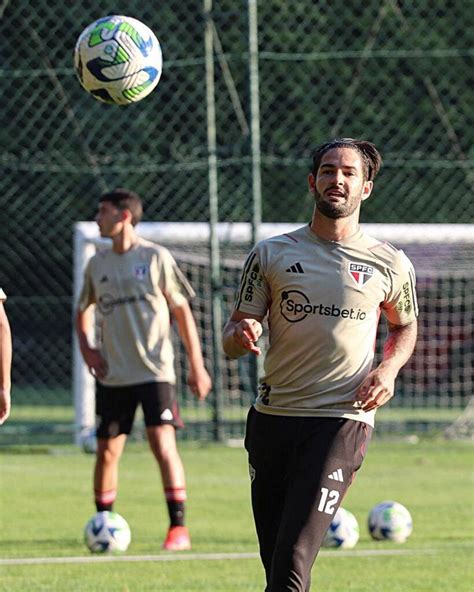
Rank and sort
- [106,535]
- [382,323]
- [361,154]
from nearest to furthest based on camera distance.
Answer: [361,154], [106,535], [382,323]

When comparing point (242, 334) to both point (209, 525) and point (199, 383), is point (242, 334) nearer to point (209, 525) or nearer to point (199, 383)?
point (199, 383)

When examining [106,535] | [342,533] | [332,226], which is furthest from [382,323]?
[332,226]

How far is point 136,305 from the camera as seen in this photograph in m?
9.52

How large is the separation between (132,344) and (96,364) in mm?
262

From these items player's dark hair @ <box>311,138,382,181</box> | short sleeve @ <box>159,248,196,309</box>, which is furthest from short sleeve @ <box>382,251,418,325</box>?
short sleeve @ <box>159,248,196,309</box>

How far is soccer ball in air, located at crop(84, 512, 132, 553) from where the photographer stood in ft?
27.9

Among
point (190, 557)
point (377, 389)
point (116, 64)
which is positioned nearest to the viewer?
point (377, 389)

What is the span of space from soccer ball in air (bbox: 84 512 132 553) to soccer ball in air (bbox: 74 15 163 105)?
7.87ft

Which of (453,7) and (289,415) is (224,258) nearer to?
(453,7)

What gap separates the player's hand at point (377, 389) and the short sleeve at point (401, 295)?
1.23 ft

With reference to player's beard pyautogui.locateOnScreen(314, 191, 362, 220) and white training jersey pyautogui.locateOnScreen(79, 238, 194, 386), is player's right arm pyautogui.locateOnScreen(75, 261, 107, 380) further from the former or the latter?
player's beard pyautogui.locateOnScreen(314, 191, 362, 220)

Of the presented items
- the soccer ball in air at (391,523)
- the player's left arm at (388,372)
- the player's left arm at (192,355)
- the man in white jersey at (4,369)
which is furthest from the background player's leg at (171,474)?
the player's left arm at (388,372)

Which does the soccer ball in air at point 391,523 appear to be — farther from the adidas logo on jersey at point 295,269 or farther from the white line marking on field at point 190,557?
the adidas logo on jersey at point 295,269

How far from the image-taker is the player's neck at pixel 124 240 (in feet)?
31.1
